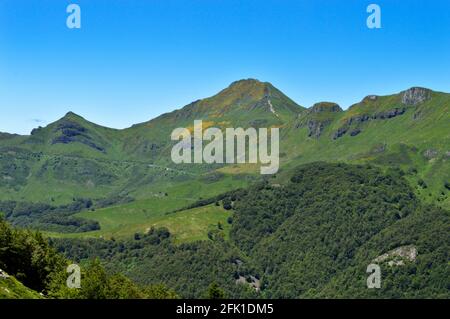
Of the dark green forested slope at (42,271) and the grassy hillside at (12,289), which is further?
the dark green forested slope at (42,271)

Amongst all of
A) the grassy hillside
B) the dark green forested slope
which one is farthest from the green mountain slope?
the dark green forested slope

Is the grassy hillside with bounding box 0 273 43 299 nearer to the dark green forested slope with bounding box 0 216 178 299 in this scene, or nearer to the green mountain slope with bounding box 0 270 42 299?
the green mountain slope with bounding box 0 270 42 299

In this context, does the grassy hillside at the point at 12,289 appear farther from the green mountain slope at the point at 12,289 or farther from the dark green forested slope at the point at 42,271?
the dark green forested slope at the point at 42,271

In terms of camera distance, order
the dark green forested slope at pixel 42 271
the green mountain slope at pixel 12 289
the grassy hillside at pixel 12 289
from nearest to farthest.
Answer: the grassy hillside at pixel 12 289
the green mountain slope at pixel 12 289
the dark green forested slope at pixel 42 271

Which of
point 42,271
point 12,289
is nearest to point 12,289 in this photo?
point 12,289

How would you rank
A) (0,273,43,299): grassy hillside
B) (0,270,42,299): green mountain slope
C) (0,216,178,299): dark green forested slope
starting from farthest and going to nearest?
1. (0,216,178,299): dark green forested slope
2. (0,270,42,299): green mountain slope
3. (0,273,43,299): grassy hillside

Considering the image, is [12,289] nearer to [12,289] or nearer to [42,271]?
[12,289]

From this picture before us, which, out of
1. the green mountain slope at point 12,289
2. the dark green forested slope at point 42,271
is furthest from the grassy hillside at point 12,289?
the dark green forested slope at point 42,271

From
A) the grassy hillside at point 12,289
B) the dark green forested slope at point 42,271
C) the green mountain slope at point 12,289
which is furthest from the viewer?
the dark green forested slope at point 42,271
